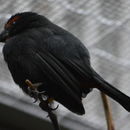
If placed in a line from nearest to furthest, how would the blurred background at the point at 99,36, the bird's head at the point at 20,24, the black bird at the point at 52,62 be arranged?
the black bird at the point at 52,62 → the bird's head at the point at 20,24 → the blurred background at the point at 99,36

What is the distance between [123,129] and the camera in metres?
3.62

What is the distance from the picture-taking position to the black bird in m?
2.53

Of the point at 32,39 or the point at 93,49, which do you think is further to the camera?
the point at 93,49

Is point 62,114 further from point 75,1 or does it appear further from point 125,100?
point 125,100

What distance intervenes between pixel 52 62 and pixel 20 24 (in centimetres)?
53

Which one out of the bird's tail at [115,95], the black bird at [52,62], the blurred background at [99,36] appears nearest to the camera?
the bird's tail at [115,95]

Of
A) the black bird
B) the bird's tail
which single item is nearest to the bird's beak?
the black bird

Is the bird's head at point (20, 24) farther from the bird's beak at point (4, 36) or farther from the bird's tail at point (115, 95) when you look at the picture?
the bird's tail at point (115, 95)

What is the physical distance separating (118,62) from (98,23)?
0.25m

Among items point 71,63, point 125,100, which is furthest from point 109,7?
point 125,100

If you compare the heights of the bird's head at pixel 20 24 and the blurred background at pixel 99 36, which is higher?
the bird's head at pixel 20 24

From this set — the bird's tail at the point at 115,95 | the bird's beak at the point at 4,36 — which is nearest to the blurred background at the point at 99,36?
the bird's beak at the point at 4,36

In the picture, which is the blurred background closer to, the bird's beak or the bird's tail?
the bird's beak

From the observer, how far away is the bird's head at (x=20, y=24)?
10.3ft
